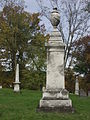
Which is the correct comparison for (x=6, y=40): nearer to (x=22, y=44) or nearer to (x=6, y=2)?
(x=22, y=44)

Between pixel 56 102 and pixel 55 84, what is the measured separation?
725mm

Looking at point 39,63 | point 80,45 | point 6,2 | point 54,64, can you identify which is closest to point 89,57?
point 80,45

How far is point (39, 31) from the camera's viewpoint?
4272 centimetres

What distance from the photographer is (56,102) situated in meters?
11.2

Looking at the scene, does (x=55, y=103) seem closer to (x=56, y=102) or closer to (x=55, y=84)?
(x=56, y=102)

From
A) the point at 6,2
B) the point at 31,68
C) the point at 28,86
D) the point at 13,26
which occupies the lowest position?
the point at 28,86

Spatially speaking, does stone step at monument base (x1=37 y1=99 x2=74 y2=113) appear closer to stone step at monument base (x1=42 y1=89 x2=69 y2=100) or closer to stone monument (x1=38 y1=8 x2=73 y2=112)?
stone monument (x1=38 y1=8 x2=73 y2=112)

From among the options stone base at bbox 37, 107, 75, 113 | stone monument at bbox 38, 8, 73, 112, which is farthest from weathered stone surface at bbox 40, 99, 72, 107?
stone base at bbox 37, 107, 75, 113

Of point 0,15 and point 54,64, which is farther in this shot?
point 0,15

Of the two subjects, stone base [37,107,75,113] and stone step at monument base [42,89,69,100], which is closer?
stone base [37,107,75,113]

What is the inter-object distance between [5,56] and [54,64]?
2876cm

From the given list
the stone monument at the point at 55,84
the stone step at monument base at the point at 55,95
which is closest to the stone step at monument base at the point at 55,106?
the stone monument at the point at 55,84

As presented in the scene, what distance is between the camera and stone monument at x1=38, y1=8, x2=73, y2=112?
36.7 feet

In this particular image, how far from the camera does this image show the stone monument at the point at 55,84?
440 inches
